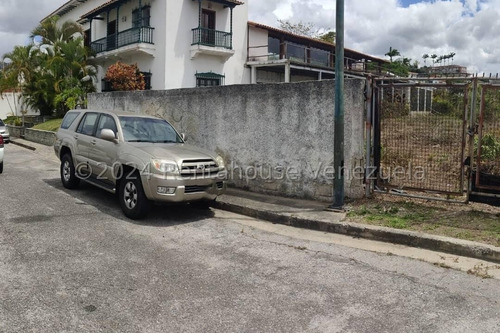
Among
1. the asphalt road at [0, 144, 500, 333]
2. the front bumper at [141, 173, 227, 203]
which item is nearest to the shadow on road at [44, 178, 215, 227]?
Answer: the asphalt road at [0, 144, 500, 333]

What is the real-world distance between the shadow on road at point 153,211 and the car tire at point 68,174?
14 cm

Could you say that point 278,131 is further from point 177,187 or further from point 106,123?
point 106,123

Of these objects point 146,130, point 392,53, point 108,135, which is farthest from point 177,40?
point 392,53

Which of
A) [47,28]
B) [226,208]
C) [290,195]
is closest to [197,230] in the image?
[226,208]

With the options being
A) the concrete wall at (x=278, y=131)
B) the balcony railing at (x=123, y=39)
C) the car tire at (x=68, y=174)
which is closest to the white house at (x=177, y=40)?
the balcony railing at (x=123, y=39)

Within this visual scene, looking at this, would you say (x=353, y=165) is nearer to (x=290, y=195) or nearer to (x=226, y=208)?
(x=290, y=195)

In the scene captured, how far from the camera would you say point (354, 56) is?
3619cm

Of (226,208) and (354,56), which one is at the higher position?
(354,56)

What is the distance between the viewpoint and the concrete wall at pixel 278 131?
24.6 feet

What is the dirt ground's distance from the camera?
5.69 metres

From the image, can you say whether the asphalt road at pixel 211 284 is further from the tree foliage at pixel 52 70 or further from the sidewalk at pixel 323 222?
the tree foliage at pixel 52 70

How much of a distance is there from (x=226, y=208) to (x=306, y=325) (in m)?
4.55

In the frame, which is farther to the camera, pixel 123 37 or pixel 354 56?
pixel 354 56

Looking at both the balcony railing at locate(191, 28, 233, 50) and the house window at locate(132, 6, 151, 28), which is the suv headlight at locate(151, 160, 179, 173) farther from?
the house window at locate(132, 6, 151, 28)
